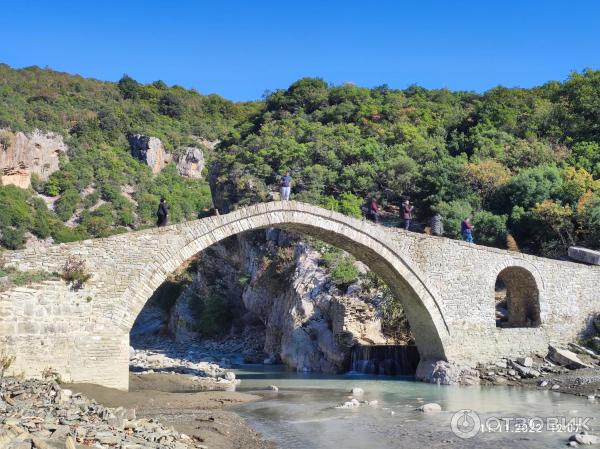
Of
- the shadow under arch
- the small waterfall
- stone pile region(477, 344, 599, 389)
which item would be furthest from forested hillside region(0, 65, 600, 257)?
the shadow under arch

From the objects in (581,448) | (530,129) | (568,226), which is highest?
(530,129)

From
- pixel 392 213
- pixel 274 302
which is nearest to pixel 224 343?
pixel 274 302

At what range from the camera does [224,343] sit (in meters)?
27.9

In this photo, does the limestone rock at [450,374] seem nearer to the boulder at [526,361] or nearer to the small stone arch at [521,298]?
the boulder at [526,361]

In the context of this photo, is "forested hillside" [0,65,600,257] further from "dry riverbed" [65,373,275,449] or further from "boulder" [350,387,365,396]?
"dry riverbed" [65,373,275,449]

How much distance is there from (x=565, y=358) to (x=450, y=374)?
3.02m

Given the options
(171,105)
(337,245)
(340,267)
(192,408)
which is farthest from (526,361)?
(171,105)

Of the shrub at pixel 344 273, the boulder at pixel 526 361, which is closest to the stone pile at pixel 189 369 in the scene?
the shrub at pixel 344 273

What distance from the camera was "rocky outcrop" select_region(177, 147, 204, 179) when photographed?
51.1 metres

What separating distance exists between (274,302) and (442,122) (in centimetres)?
1776

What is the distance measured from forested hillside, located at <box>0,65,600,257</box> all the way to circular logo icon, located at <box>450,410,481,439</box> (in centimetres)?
1160

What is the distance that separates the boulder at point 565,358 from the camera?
15.9 m

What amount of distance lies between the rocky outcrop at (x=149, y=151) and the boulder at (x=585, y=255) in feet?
120

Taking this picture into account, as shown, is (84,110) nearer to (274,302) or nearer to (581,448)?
(274,302)
